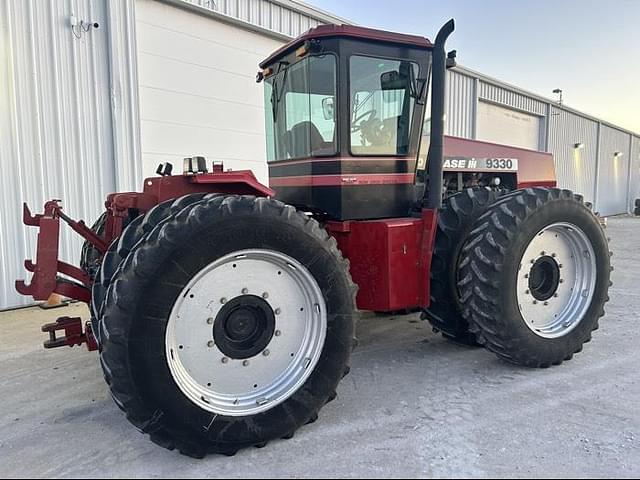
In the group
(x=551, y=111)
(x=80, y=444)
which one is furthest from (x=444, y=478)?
(x=551, y=111)

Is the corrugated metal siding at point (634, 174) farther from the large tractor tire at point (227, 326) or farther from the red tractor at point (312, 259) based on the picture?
the large tractor tire at point (227, 326)

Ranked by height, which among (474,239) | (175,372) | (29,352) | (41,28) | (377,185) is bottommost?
(29,352)

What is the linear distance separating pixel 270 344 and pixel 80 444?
1154 mm

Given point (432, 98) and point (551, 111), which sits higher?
point (551, 111)

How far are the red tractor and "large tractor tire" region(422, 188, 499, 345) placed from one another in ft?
0.04

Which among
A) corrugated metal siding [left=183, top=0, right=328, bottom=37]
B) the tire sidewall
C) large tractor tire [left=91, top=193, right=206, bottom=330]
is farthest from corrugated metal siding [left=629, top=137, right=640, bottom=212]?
large tractor tire [left=91, top=193, right=206, bottom=330]

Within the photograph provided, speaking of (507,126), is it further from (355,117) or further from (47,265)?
(47,265)

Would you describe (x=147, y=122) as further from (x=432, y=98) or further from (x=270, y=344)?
(x=270, y=344)

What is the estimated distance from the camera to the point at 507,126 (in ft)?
51.4

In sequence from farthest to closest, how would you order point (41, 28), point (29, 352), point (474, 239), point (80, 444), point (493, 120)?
point (493, 120) < point (41, 28) < point (29, 352) < point (474, 239) < point (80, 444)

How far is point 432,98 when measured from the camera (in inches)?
140

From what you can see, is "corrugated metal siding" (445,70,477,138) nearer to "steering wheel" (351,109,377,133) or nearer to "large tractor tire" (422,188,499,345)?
"large tractor tire" (422,188,499,345)

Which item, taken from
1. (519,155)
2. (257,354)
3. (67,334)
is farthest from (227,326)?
(519,155)

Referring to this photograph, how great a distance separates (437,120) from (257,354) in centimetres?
214
